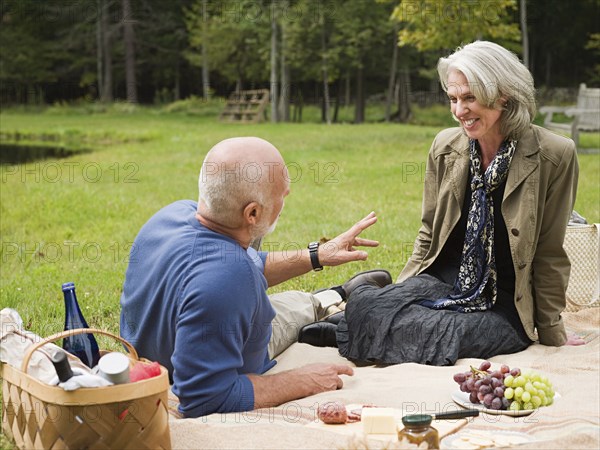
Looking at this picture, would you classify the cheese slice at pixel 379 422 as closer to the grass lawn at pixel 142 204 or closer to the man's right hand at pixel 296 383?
the man's right hand at pixel 296 383

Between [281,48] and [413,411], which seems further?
[281,48]

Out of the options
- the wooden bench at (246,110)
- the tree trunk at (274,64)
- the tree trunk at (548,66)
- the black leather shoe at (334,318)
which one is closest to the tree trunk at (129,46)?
the wooden bench at (246,110)

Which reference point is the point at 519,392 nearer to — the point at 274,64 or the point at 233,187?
the point at 233,187

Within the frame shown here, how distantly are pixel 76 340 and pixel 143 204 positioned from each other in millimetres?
7759

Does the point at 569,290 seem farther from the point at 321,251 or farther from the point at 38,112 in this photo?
the point at 38,112

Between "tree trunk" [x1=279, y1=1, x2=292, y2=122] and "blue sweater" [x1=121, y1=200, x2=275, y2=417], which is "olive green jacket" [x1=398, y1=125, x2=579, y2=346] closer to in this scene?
"blue sweater" [x1=121, y1=200, x2=275, y2=417]

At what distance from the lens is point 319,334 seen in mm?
4969

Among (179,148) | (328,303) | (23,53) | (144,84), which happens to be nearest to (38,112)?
(23,53)

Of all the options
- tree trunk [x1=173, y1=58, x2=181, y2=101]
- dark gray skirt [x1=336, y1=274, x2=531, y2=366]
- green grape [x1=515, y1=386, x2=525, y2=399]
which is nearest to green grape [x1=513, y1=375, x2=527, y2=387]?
green grape [x1=515, y1=386, x2=525, y2=399]

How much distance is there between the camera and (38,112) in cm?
3816

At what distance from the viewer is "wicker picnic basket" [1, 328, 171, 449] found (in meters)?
2.96

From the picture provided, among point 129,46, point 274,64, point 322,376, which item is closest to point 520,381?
point 322,376

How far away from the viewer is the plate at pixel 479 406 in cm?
371

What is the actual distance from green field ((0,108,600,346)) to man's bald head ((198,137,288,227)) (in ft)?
3.72
